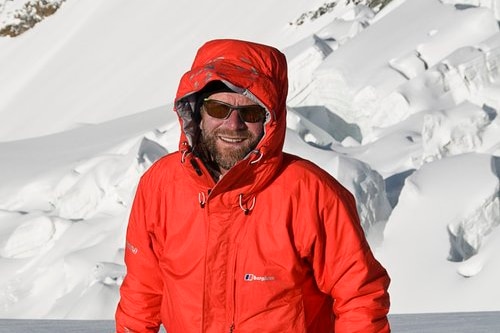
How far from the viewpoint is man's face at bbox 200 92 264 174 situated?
211 centimetres

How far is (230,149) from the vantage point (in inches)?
83.4

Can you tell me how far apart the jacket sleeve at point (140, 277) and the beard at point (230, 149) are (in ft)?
0.66

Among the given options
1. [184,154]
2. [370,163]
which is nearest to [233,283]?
[184,154]

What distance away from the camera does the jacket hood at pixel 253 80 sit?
2043 mm

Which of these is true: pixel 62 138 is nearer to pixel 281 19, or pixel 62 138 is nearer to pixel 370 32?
pixel 370 32

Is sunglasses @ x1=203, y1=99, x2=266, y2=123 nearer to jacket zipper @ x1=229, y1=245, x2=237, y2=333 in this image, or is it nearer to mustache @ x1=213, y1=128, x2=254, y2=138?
mustache @ x1=213, y1=128, x2=254, y2=138

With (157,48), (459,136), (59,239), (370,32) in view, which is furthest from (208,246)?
(157,48)

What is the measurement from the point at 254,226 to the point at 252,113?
25 centimetres

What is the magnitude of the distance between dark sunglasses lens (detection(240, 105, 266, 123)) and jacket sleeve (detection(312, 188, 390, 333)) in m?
0.24

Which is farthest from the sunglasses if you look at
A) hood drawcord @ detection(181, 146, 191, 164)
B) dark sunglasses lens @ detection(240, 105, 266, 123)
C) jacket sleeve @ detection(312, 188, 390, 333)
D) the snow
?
the snow

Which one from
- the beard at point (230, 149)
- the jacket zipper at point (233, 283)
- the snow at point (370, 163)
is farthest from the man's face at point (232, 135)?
the snow at point (370, 163)

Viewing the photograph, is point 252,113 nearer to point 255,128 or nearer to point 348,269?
point 255,128

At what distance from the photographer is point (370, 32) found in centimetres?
1273

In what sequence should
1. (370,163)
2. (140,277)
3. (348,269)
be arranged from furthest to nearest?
(370,163) → (140,277) → (348,269)
